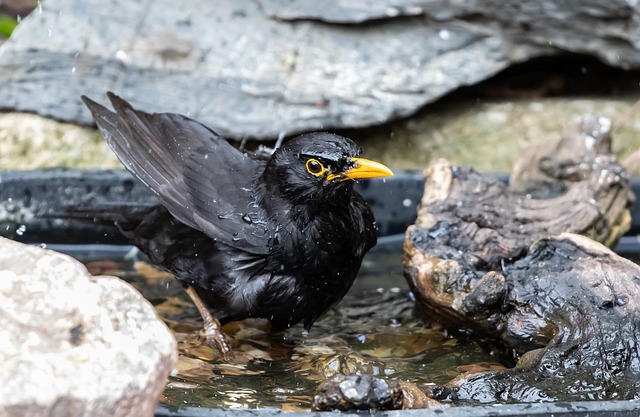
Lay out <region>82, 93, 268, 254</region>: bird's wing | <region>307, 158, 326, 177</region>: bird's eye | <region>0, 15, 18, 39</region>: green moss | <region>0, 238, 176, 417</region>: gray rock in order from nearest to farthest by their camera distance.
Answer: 1. <region>0, 238, 176, 417</region>: gray rock
2. <region>307, 158, 326, 177</region>: bird's eye
3. <region>82, 93, 268, 254</region>: bird's wing
4. <region>0, 15, 18, 39</region>: green moss

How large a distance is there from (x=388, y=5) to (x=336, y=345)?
8.97ft

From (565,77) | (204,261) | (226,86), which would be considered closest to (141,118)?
(204,261)

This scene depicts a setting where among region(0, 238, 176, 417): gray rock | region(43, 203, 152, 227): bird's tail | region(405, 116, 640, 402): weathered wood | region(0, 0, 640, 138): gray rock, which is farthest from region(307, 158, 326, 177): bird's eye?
region(0, 0, 640, 138): gray rock

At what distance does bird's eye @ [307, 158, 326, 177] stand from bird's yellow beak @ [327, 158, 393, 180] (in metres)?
0.12

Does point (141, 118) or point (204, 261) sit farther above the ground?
point (141, 118)

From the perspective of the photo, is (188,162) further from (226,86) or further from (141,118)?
(226,86)

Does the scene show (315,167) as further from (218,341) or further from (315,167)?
(218,341)

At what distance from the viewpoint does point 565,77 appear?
7.05 m

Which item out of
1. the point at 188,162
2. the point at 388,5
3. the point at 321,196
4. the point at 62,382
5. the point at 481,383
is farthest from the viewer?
the point at 388,5

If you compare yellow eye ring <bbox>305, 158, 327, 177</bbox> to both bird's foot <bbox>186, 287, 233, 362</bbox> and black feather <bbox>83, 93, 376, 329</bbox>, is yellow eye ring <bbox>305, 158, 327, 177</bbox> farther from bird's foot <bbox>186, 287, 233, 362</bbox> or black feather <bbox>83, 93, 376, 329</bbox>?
bird's foot <bbox>186, 287, 233, 362</bbox>

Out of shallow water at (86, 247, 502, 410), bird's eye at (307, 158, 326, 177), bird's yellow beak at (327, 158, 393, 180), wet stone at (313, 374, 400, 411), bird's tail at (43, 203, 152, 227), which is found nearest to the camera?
wet stone at (313, 374, 400, 411)

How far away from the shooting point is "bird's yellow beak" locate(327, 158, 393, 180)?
3.92m

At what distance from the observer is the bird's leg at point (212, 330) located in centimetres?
427

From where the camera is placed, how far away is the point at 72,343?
253 centimetres
